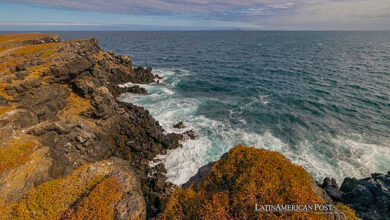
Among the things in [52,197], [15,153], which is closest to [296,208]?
[52,197]

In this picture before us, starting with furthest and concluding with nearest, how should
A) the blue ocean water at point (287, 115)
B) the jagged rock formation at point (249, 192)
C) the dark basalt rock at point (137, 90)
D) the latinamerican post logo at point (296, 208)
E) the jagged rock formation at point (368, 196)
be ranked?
1. the dark basalt rock at point (137, 90)
2. the blue ocean water at point (287, 115)
3. the jagged rock formation at point (368, 196)
4. the jagged rock formation at point (249, 192)
5. the latinamerican post logo at point (296, 208)

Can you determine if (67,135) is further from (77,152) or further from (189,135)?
(189,135)

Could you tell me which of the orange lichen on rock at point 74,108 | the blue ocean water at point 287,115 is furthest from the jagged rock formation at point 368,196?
the orange lichen on rock at point 74,108

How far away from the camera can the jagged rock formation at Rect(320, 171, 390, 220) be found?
15505 millimetres

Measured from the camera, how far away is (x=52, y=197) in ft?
37.7

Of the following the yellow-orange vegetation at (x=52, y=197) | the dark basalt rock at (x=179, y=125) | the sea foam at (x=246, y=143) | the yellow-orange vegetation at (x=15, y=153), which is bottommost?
the sea foam at (x=246, y=143)

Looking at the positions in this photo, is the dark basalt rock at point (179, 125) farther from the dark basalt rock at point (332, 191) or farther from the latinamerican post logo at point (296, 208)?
the latinamerican post logo at point (296, 208)

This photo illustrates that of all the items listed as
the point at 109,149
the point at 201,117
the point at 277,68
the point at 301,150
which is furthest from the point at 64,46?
the point at 277,68

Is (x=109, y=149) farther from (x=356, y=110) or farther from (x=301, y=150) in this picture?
(x=356, y=110)

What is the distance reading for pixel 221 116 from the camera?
134 ft

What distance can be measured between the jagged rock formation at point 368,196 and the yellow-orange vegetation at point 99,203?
19.9 metres

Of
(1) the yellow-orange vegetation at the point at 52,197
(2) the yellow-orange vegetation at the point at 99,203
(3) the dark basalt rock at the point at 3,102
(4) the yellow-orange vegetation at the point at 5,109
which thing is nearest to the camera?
(2) the yellow-orange vegetation at the point at 99,203

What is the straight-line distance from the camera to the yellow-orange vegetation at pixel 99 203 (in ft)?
33.2

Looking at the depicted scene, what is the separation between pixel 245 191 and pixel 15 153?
19152 mm
